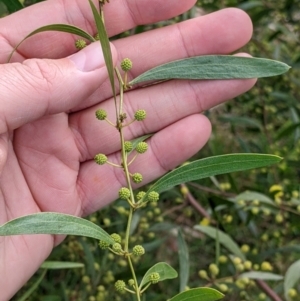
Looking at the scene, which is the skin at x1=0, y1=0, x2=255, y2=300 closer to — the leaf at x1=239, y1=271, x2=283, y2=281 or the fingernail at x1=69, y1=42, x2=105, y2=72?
the fingernail at x1=69, y1=42, x2=105, y2=72

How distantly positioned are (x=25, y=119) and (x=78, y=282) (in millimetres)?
1028

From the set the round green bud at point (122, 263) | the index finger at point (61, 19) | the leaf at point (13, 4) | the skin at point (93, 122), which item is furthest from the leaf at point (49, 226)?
the round green bud at point (122, 263)

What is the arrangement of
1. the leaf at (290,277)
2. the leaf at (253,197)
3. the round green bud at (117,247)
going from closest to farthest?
the round green bud at (117,247) → the leaf at (290,277) → the leaf at (253,197)

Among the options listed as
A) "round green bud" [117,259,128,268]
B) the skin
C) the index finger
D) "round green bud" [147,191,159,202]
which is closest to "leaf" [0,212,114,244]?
"round green bud" [147,191,159,202]

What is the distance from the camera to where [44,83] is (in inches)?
50.7

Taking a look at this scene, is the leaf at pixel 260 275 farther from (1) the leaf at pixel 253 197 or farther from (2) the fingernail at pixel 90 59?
(2) the fingernail at pixel 90 59

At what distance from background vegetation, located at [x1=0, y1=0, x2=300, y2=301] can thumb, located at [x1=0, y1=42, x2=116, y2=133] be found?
0.35m

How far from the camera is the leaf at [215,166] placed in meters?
1.19

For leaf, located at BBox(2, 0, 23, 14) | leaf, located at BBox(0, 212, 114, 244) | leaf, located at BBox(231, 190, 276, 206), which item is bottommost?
leaf, located at BBox(231, 190, 276, 206)

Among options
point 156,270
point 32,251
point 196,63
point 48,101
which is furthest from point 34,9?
point 156,270

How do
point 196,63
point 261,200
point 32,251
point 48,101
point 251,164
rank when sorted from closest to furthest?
point 251,164
point 48,101
point 196,63
point 32,251
point 261,200

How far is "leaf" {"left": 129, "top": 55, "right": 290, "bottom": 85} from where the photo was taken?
1416mm

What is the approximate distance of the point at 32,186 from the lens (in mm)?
1582

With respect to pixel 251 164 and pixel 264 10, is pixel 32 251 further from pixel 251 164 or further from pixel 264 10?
pixel 264 10
